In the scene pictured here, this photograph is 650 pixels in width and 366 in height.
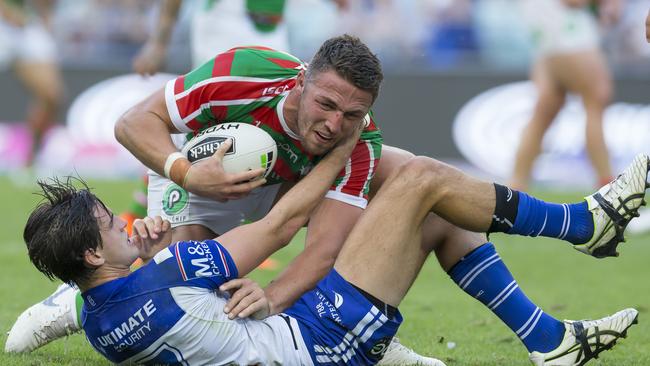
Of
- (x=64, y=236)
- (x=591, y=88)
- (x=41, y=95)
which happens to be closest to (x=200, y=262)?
(x=64, y=236)

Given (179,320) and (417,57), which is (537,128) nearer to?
(417,57)

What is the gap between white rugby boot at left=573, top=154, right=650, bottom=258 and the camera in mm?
4652

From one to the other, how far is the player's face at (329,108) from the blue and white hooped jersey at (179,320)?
0.73m

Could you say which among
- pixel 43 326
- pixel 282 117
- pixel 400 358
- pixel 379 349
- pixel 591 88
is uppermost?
pixel 282 117

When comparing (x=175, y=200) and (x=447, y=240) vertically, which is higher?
(x=447, y=240)

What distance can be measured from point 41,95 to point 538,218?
37.0ft

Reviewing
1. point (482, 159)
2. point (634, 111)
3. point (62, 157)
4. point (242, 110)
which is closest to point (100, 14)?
point (62, 157)

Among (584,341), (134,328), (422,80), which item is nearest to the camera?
(134,328)

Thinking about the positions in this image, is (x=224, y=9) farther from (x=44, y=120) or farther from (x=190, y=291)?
(x=44, y=120)

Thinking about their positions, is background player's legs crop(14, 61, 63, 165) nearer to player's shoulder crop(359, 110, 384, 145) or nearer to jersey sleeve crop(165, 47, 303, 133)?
jersey sleeve crop(165, 47, 303, 133)

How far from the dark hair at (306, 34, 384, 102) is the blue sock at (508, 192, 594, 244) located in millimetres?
780

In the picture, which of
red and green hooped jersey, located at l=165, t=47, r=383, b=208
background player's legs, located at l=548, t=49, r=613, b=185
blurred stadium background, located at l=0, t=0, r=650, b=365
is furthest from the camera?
blurred stadium background, located at l=0, t=0, r=650, b=365

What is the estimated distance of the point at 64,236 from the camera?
13.6 feet

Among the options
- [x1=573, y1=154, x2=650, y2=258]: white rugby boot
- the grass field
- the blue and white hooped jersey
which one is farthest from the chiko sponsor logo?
→ [x1=573, y1=154, x2=650, y2=258]: white rugby boot
